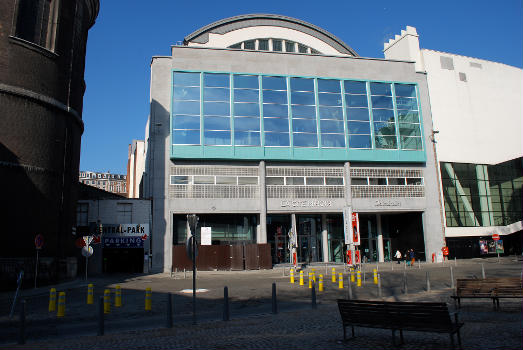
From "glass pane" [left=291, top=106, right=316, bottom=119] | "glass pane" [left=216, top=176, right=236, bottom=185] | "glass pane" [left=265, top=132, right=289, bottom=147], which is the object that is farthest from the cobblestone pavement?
"glass pane" [left=291, top=106, right=316, bottom=119]

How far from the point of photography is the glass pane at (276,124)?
3759 centimetres

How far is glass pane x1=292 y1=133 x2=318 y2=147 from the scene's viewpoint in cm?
3789

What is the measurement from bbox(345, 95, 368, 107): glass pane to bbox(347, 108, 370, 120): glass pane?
52cm

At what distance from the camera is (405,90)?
138 feet

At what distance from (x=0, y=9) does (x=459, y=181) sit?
41.3 meters

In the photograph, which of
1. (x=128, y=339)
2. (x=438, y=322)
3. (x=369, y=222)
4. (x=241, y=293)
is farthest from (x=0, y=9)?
(x=369, y=222)

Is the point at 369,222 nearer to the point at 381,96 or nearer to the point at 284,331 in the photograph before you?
the point at 381,96

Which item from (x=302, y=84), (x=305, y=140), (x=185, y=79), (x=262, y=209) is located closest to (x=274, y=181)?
(x=262, y=209)

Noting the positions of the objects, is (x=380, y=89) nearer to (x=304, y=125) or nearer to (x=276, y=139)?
(x=304, y=125)

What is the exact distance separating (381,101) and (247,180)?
15667 millimetres

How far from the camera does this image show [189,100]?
3666 cm

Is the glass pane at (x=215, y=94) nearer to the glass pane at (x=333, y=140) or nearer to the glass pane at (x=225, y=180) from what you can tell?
the glass pane at (x=225, y=180)

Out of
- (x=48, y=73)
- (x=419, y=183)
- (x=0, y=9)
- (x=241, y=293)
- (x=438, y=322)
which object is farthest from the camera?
(x=419, y=183)

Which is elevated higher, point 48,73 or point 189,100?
point 189,100
